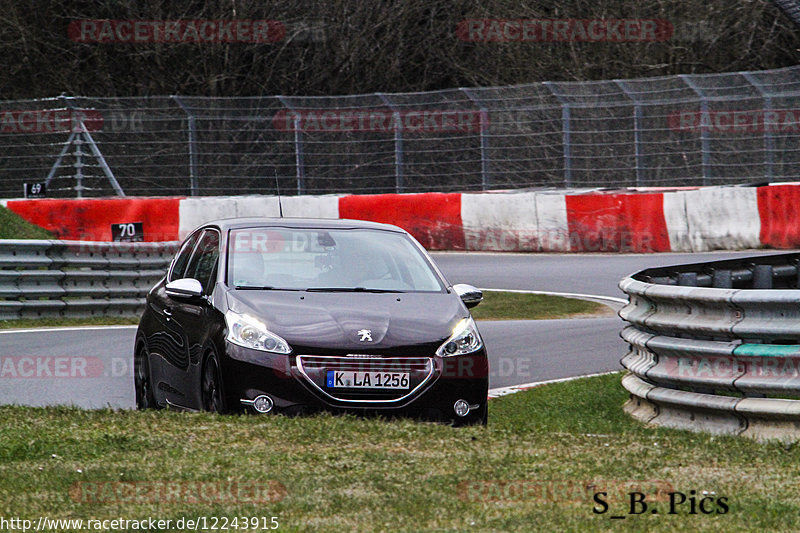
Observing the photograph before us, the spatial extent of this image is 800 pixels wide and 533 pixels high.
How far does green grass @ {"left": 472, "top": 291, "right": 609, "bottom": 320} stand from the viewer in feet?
52.0

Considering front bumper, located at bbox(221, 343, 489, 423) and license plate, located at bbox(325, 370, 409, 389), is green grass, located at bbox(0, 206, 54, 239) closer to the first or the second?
front bumper, located at bbox(221, 343, 489, 423)

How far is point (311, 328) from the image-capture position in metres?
7.79

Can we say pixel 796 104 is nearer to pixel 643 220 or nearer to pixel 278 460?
pixel 643 220

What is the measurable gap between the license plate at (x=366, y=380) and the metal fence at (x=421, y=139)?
50.9 feet

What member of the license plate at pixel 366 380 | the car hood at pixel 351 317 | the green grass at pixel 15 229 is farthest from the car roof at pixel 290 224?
the green grass at pixel 15 229

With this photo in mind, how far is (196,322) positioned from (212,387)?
61 centimetres

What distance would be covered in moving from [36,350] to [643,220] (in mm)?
11036

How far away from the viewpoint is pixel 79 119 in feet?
86.7

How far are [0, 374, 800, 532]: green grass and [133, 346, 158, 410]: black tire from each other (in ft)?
4.70

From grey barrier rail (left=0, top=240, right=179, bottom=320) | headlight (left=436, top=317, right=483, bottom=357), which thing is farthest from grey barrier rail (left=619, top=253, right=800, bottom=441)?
grey barrier rail (left=0, top=240, right=179, bottom=320)

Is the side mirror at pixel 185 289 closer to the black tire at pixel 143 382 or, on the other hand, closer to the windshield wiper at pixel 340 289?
the windshield wiper at pixel 340 289

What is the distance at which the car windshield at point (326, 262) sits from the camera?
8586 millimetres

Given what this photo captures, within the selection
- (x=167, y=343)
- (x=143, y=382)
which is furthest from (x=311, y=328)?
(x=143, y=382)

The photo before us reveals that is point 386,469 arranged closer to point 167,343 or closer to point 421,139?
point 167,343
